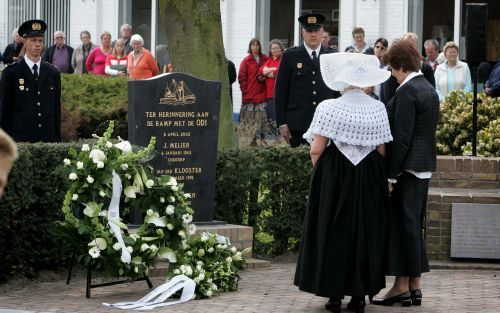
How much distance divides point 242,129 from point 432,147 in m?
11.9

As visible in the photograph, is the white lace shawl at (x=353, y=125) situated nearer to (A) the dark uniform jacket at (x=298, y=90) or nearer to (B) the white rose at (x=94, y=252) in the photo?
(B) the white rose at (x=94, y=252)

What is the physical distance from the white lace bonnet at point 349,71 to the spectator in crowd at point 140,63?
1133 cm

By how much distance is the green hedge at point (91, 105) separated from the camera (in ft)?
55.6

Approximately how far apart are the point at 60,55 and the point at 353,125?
16.4m

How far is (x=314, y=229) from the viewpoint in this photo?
8.78 metres

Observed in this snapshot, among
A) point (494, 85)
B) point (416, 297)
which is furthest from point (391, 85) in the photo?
point (494, 85)

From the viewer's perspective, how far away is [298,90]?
1227 centimetres

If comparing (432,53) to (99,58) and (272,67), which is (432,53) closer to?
(272,67)

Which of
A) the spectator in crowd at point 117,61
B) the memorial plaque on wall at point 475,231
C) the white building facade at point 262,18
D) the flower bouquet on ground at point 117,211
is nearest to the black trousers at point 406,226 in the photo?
the flower bouquet on ground at point 117,211

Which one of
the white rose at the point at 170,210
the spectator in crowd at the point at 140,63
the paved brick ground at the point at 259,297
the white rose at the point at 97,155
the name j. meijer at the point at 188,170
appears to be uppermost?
the spectator in crowd at the point at 140,63

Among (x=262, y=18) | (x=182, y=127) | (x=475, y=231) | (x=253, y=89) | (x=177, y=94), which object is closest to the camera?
(x=177, y=94)

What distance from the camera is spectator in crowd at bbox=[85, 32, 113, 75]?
2298 centimetres

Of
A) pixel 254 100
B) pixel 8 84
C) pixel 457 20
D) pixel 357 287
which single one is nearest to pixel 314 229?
pixel 357 287

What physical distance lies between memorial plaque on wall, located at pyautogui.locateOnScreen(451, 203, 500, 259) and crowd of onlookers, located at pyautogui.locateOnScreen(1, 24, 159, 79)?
32.1ft
